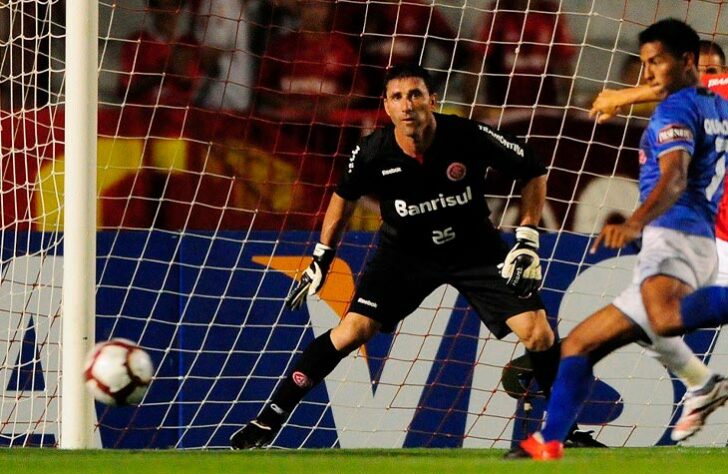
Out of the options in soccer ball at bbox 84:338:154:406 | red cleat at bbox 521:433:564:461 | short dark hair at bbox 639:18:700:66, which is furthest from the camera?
soccer ball at bbox 84:338:154:406

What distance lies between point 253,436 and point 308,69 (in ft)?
8.57

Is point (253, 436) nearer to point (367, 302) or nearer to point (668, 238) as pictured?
point (367, 302)

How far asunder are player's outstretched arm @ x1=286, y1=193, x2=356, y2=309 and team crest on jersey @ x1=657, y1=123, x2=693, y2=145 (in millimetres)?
1950

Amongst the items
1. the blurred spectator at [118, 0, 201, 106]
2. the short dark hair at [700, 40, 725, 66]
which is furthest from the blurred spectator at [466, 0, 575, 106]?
the blurred spectator at [118, 0, 201, 106]

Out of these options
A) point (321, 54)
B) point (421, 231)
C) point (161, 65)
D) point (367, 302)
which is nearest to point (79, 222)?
point (367, 302)

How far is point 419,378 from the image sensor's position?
7672 mm

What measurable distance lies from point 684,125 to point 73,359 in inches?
111

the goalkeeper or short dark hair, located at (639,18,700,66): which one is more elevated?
short dark hair, located at (639,18,700,66)

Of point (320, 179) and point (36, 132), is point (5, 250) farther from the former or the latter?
point (320, 179)

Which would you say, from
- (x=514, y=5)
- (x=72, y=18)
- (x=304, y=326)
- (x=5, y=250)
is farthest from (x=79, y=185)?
(x=514, y=5)

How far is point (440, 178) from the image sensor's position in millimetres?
6441

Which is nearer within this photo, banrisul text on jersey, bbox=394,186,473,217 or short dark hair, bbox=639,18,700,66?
short dark hair, bbox=639,18,700,66

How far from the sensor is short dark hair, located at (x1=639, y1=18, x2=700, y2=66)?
5.10m

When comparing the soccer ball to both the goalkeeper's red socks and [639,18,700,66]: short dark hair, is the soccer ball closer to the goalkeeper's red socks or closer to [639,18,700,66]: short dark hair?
the goalkeeper's red socks
